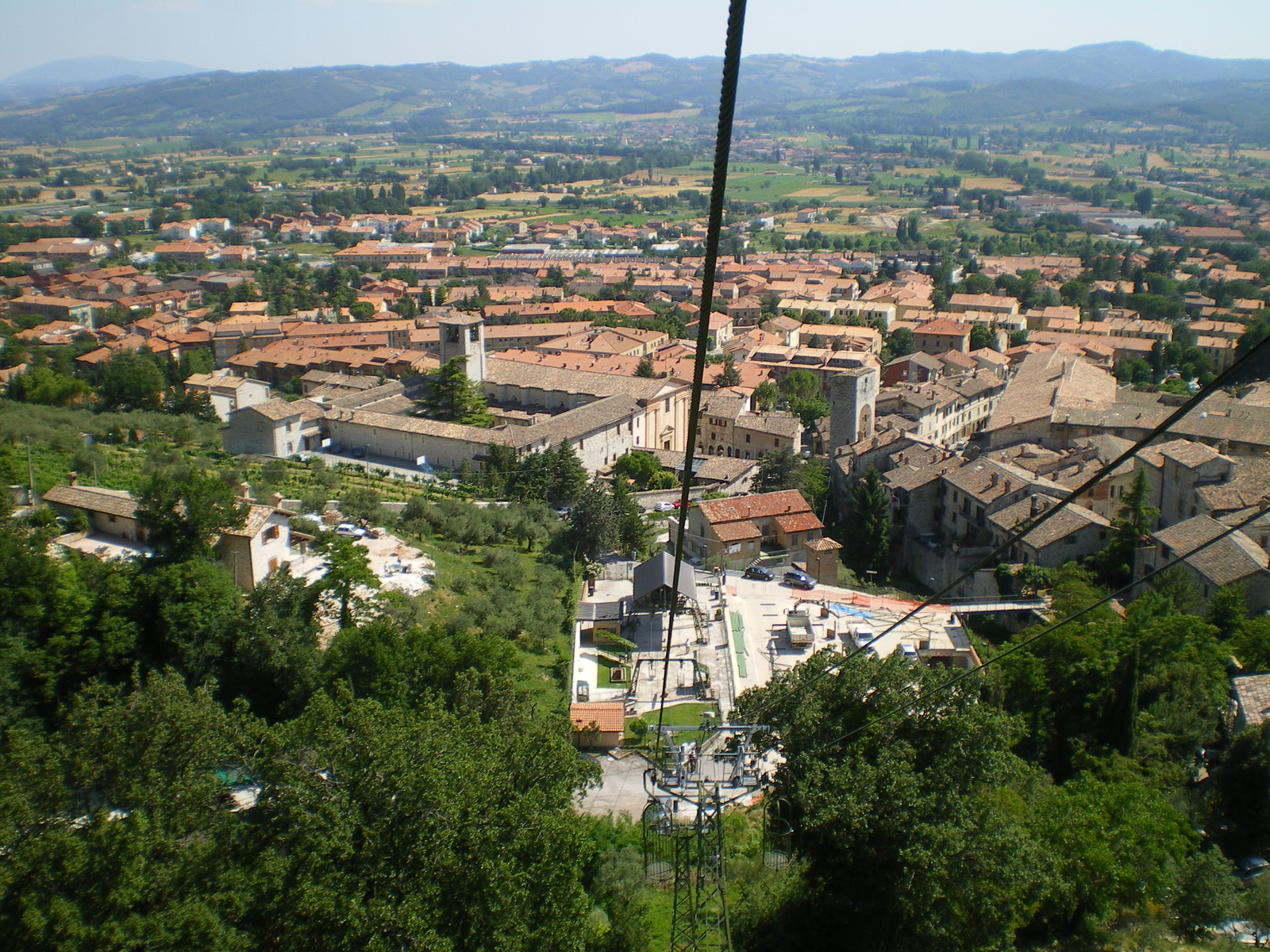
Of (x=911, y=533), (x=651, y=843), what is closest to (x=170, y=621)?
(x=651, y=843)

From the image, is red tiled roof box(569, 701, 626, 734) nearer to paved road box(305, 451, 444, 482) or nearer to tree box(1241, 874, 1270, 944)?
tree box(1241, 874, 1270, 944)

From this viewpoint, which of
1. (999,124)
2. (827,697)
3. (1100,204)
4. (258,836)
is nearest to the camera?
(258,836)

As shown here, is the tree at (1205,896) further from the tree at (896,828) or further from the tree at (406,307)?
the tree at (406,307)

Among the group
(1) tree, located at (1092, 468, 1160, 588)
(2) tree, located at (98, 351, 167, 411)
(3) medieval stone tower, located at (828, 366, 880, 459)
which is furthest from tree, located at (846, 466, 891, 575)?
(2) tree, located at (98, 351, 167, 411)

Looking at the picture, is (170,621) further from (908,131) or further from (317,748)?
(908,131)

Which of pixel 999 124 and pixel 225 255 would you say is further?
pixel 999 124

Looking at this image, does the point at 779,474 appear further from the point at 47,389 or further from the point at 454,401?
the point at 47,389
